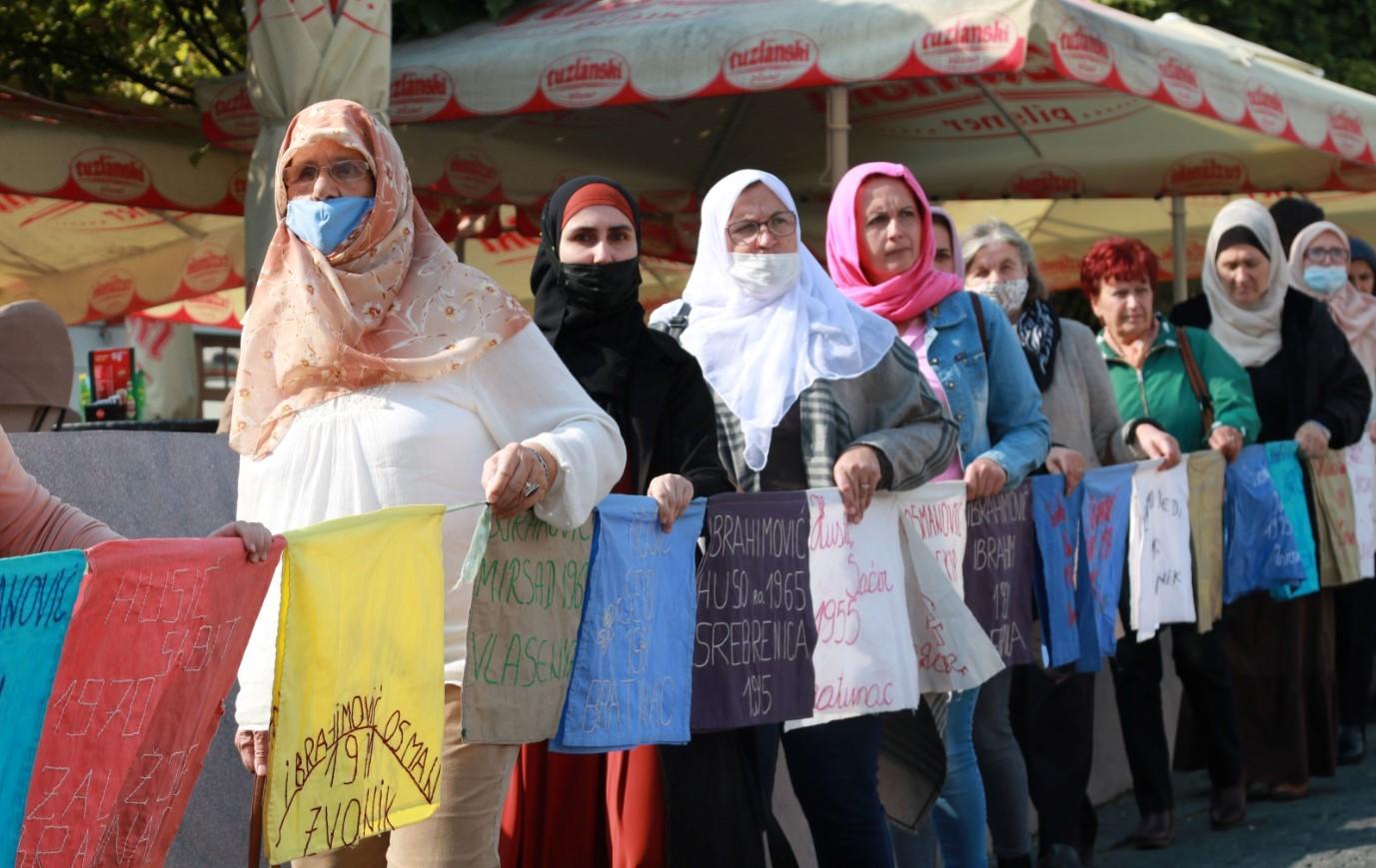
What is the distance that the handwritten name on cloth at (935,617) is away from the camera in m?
5.05

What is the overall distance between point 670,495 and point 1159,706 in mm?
3309

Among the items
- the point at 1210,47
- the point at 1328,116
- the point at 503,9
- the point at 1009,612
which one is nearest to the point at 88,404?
the point at 503,9

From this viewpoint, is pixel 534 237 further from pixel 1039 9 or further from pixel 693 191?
pixel 1039 9

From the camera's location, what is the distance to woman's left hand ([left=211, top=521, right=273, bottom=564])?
3.12 metres

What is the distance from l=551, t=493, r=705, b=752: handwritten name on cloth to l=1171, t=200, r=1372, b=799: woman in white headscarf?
4210mm

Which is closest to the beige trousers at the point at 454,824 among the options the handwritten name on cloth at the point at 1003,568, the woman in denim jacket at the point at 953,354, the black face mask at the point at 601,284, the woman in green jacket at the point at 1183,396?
the black face mask at the point at 601,284

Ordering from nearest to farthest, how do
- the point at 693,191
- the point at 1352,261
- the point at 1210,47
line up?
the point at 1210,47
the point at 1352,261
the point at 693,191

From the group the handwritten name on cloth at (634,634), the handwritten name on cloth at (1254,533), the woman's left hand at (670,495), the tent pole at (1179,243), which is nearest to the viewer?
the handwritten name on cloth at (634,634)

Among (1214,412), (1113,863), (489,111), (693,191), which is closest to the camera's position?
(1113,863)

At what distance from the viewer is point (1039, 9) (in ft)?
25.0

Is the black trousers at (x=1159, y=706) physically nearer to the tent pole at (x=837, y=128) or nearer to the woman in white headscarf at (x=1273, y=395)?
the woman in white headscarf at (x=1273, y=395)

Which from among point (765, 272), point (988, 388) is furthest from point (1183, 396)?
point (765, 272)

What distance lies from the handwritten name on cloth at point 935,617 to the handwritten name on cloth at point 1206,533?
2.06 m

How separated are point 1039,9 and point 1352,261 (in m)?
3.18
